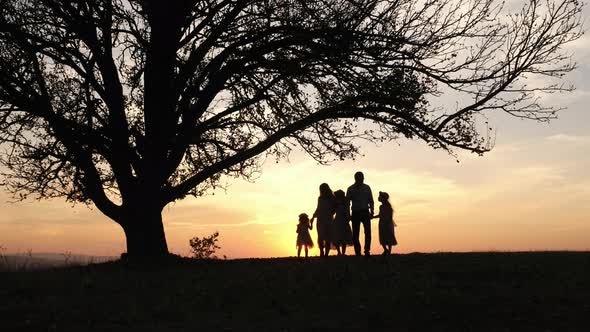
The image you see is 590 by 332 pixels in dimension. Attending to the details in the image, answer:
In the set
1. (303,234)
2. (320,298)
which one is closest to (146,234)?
(303,234)

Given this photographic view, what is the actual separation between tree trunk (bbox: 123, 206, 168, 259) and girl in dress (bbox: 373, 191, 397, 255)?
6.86 metres

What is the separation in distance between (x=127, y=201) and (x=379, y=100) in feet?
28.1

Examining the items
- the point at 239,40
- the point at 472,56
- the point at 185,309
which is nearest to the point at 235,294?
the point at 185,309

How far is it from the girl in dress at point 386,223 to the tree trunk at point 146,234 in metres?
6.86

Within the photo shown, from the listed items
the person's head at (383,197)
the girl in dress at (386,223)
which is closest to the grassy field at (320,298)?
the girl in dress at (386,223)

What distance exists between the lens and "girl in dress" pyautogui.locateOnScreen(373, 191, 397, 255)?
854 inches

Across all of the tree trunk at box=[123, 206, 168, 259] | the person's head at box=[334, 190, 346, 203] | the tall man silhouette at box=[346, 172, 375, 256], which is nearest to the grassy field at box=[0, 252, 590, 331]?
the tall man silhouette at box=[346, 172, 375, 256]

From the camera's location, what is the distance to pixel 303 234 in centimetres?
2372

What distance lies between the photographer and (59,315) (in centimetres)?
1216

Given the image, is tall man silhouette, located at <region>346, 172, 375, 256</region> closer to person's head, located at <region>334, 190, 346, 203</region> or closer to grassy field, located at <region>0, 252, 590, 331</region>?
person's head, located at <region>334, 190, 346, 203</region>

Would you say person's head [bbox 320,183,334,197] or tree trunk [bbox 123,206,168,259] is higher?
person's head [bbox 320,183,334,197]

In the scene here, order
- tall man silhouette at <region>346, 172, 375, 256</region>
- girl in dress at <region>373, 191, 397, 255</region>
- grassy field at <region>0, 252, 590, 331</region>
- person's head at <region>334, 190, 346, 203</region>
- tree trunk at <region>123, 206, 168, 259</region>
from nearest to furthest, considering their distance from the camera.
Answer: grassy field at <region>0, 252, 590, 331</region> < tall man silhouette at <region>346, 172, 375, 256</region> < tree trunk at <region>123, 206, 168, 259</region> < girl in dress at <region>373, 191, 397, 255</region> < person's head at <region>334, 190, 346, 203</region>

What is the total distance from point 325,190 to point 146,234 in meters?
5.81

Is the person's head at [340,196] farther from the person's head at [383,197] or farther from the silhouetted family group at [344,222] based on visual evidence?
the person's head at [383,197]
